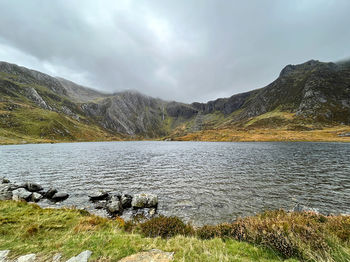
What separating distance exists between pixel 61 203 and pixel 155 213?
11531mm

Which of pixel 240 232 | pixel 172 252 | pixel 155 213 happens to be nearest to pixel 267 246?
pixel 240 232

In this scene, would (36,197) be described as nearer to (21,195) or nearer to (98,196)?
(21,195)

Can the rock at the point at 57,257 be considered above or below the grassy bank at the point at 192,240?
above

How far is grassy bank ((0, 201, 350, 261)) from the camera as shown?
648 centimetres

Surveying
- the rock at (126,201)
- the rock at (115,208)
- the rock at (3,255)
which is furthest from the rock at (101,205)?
the rock at (3,255)

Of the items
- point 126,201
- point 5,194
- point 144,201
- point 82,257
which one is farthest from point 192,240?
point 5,194

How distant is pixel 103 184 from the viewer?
24125 mm

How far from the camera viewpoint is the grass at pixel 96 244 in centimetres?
643

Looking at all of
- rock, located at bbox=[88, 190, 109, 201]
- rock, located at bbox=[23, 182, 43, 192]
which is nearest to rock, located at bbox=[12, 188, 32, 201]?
rock, located at bbox=[23, 182, 43, 192]

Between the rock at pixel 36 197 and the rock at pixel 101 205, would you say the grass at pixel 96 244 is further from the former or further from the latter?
the rock at pixel 36 197

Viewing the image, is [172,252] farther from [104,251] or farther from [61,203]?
[61,203]

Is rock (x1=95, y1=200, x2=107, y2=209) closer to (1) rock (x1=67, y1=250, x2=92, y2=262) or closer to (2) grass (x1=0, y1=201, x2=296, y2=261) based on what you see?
(2) grass (x1=0, y1=201, x2=296, y2=261)

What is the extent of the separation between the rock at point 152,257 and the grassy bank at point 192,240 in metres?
0.34

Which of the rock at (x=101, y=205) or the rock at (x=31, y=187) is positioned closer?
the rock at (x=101, y=205)
